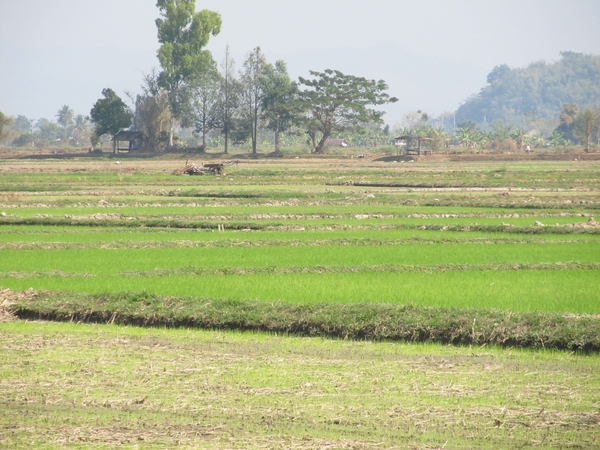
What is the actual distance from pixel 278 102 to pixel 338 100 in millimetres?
5245

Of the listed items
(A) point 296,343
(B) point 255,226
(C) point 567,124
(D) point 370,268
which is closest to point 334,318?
(A) point 296,343

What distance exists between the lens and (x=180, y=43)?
6394cm

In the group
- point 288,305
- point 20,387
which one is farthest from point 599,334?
point 20,387

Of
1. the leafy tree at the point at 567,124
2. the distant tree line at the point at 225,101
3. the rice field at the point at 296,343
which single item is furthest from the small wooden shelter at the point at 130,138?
the leafy tree at the point at 567,124

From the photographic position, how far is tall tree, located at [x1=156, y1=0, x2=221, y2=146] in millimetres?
62281

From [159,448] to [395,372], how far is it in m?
2.43

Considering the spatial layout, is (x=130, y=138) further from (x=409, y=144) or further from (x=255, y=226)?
(x=255, y=226)

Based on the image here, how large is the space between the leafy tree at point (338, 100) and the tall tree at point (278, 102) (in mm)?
1118

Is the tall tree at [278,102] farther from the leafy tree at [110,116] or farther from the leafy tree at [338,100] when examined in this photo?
the leafy tree at [110,116]

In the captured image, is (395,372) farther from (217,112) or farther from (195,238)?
(217,112)

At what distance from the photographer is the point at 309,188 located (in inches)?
1101

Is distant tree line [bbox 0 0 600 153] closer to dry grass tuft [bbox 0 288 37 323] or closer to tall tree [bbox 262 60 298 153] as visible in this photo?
tall tree [bbox 262 60 298 153]

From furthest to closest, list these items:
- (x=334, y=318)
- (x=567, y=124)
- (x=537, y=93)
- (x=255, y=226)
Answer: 1. (x=537, y=93)
2. (x=567, y=124)
3. (x=255, y=226)
4. (x=334, y=318)

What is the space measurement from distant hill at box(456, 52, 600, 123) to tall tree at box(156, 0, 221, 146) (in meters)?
126
